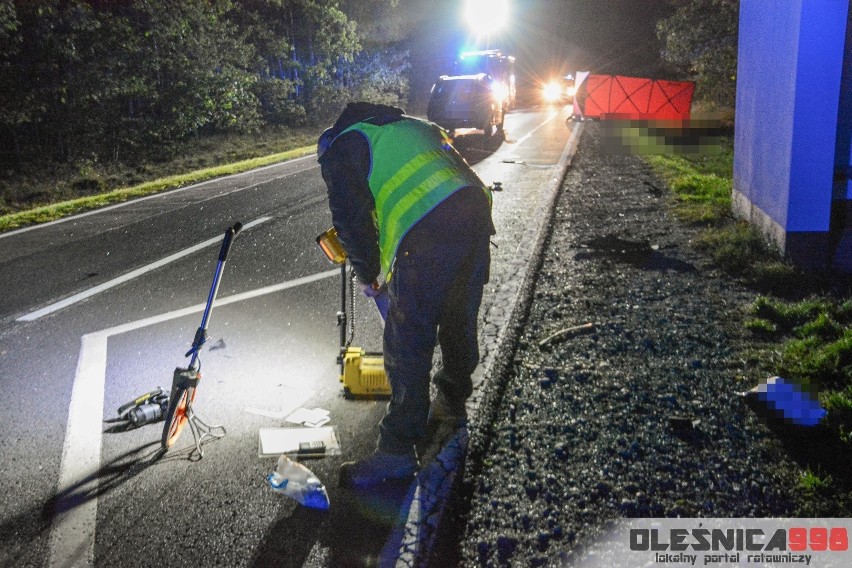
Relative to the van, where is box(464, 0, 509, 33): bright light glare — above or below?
above

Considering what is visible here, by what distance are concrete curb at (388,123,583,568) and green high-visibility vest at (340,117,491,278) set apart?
3.44 ft

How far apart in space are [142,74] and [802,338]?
21978mm

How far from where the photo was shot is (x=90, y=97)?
71.8 ft

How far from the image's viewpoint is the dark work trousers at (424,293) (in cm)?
380

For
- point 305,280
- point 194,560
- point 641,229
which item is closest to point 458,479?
point 194,560

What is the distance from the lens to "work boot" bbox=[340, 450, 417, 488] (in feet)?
12.7

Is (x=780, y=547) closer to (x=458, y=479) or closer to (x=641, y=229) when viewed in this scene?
(x=458, y=479)

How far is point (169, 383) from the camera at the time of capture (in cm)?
529

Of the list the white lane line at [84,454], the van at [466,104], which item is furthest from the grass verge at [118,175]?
the white lane line at [84,454]

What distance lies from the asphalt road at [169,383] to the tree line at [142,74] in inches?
458

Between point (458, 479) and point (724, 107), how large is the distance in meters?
19.2

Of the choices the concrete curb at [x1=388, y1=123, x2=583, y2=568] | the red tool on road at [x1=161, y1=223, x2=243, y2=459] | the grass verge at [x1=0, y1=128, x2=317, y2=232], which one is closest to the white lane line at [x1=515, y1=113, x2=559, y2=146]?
the grass verge at [x1=0, y1=128, x2=317, y2=232]

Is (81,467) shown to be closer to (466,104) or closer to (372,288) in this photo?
(372,288)

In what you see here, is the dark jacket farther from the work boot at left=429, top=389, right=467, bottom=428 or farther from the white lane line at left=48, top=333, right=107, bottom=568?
the white lane line at left=48, top=333, right=107, bottom=568
